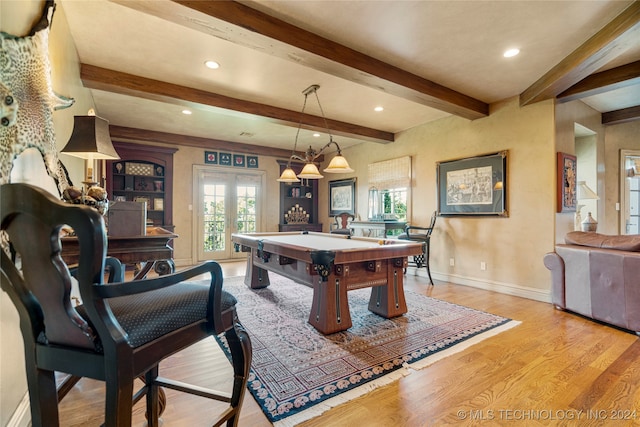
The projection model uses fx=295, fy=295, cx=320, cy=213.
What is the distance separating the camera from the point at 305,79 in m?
3.40

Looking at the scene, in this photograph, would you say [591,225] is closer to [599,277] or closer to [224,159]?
[599,277]

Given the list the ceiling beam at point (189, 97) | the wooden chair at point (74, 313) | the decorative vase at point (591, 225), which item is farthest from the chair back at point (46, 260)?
the decorative vase at point (591, 225)

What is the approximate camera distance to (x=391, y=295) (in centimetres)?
294

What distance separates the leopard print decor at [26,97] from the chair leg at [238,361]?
1112 mm

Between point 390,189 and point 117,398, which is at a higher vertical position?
point 390,189

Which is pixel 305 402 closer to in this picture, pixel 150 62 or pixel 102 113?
pixel 150 62

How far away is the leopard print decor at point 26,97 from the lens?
1.20 meters

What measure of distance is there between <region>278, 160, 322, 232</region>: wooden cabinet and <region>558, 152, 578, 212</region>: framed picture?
5.14m

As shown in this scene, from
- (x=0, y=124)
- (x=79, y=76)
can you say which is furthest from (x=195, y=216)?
(x=0, y=124)

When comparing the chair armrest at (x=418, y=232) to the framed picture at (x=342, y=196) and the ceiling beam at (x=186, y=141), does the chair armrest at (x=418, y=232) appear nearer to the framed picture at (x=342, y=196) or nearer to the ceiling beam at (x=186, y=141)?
the framed picture at (x=342, y=196)

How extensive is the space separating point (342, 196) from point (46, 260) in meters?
6.33

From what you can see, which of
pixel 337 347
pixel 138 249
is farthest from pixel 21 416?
pixel 337 347

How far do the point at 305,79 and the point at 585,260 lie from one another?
3440mm

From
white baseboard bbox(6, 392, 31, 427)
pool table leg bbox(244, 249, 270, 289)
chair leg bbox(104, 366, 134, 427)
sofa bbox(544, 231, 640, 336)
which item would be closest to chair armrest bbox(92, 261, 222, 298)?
chair leg bbox(104, 366, 134, 427)
